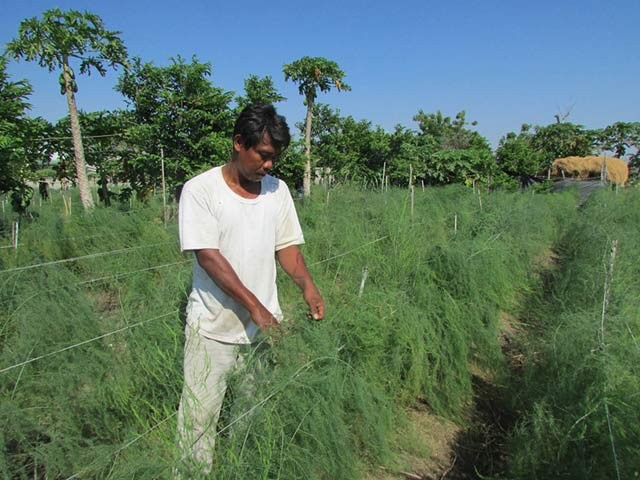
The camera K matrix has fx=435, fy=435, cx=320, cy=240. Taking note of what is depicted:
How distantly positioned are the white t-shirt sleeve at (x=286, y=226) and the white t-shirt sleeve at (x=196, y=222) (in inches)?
13.7

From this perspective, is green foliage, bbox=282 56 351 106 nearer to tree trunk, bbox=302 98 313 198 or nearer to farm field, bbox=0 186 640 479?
tree trunk, bbox=302 98 313 198

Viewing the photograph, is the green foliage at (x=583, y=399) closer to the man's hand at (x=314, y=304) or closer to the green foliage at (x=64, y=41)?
the man's hand at (x=314, y=304)

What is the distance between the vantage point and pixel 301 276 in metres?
1.96

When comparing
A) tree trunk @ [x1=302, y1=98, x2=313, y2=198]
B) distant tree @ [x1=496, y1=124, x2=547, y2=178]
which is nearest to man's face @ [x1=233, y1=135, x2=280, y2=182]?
tree trunk @ [x1=302, y1=98, x2=313, y2=198]

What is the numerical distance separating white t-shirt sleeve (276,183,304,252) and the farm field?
0.44 meters

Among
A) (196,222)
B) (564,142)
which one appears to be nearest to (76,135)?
(196,222)

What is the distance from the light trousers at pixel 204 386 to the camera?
164 cm

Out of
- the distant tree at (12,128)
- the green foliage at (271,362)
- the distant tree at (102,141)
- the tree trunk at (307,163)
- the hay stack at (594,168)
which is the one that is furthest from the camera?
the hay stack at (594,168)

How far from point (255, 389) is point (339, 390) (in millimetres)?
432

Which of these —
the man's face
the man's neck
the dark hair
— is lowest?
the man's neck

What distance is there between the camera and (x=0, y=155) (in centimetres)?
495

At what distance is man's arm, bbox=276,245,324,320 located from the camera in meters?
1.92

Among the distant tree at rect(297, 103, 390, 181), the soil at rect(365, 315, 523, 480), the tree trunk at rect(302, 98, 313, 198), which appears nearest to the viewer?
the soil at rect(365, 315, 523, 480)

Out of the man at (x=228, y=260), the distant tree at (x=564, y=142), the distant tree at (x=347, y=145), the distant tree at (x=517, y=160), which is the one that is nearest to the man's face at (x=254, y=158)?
the man at (x=228, y=260)
